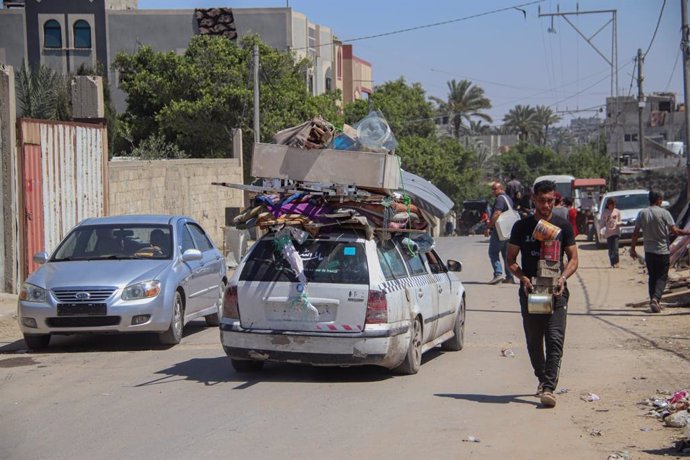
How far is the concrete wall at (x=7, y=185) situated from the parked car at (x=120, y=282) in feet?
17.3

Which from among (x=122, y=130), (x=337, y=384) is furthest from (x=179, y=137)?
(x=337, y=384)

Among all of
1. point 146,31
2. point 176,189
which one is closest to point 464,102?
point 146,31

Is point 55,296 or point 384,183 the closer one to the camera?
point 384,183

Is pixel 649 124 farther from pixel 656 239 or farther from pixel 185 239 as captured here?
pixel 185 239

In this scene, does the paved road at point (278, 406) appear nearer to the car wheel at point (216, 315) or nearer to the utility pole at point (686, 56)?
the car wheel at point (216, 315)

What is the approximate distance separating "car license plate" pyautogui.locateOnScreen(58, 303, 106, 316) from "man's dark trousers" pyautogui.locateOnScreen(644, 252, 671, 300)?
870 centimetres

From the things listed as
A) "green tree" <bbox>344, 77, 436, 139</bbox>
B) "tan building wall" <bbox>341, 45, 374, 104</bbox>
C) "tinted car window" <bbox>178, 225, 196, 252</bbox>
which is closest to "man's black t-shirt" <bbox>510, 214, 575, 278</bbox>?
"tinted car window" <bbox>178, 225, 196, 252</bbox>

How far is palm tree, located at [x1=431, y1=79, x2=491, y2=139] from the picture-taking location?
3199 inches

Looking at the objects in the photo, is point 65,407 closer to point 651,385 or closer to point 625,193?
point 651,385

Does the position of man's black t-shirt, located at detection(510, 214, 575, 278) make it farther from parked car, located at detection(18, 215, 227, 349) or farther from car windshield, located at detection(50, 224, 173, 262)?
car windshield, located at detection(50, 224, 173, 262)

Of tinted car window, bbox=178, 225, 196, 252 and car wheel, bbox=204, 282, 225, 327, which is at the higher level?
tinted car window, bbox=178, 225, 196, 252

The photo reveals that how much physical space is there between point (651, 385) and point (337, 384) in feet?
10.1

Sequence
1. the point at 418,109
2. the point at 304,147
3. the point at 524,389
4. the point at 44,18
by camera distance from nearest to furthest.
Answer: the point at 524,389
the point at 304,147
the point at 44,18
the point at 418,109

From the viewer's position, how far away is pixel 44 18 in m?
55.6
